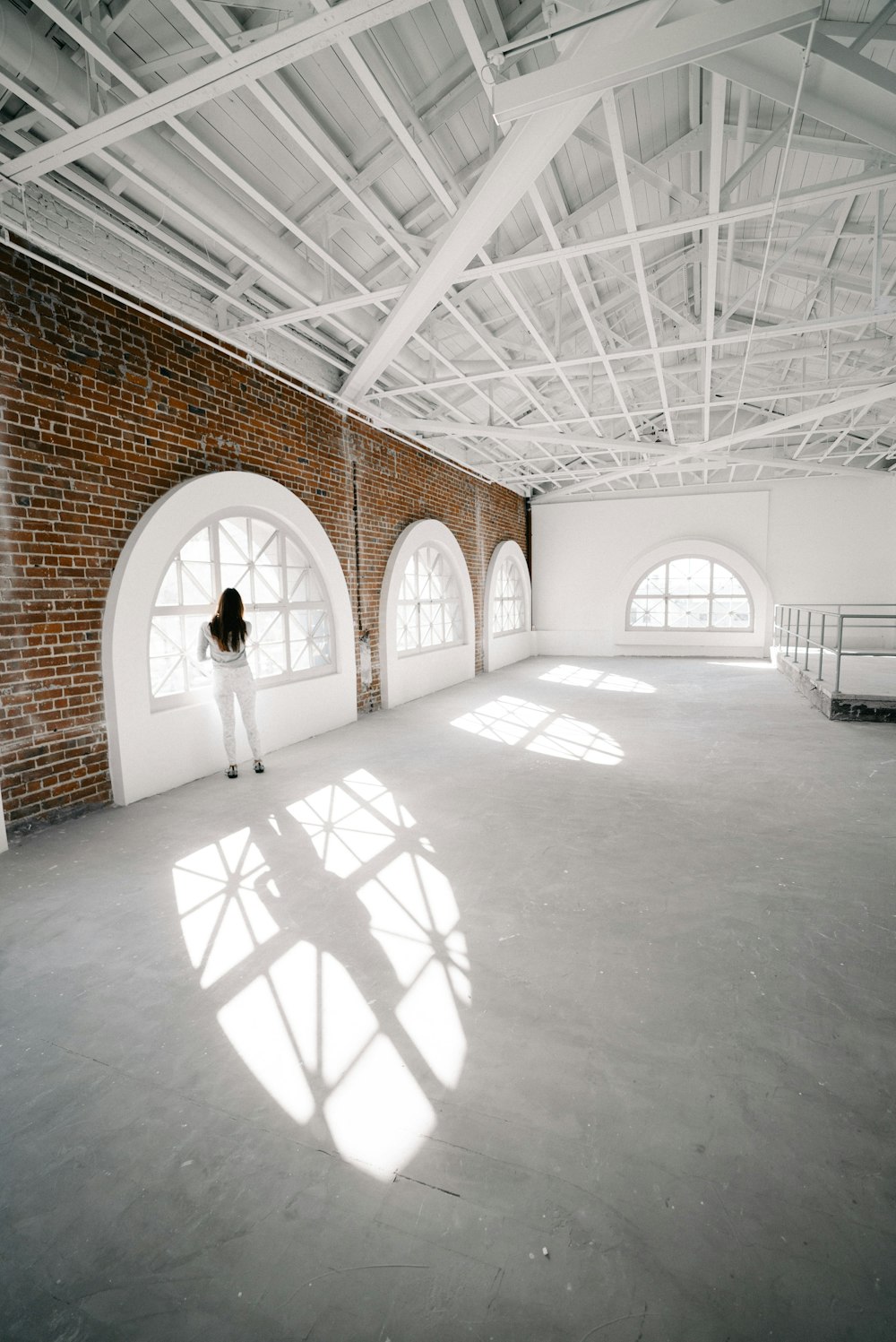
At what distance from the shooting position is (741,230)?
6.02 metres

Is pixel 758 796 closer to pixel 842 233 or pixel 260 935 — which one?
pixel 260 935

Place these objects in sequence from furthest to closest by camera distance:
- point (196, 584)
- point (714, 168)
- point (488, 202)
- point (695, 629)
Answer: point (695, 629), point (196, 584), point (714, 168), point (488, 202)

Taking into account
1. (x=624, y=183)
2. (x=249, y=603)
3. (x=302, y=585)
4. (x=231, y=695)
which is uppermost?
(x=624, y=183)

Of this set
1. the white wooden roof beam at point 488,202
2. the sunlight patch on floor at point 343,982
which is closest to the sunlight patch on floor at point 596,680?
the white wooden roof beam at point 488,202

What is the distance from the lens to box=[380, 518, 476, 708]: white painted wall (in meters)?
8.02

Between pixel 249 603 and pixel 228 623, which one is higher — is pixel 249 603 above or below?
above

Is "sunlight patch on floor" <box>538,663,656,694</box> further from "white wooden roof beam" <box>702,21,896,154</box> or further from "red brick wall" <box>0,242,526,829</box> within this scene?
"white wooden roof beam" <box>702,21,896,154</box>

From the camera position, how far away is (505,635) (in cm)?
1277

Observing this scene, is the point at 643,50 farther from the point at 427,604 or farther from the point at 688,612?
the point at 688,612

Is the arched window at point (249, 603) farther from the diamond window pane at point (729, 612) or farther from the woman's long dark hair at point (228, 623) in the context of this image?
the diamond window pane at point (729, 612)

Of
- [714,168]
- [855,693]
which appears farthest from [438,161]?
[855,693]

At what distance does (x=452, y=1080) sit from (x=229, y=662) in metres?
3.87

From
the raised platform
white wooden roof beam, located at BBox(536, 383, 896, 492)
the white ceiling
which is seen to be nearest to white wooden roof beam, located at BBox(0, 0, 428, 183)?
the white ceiling

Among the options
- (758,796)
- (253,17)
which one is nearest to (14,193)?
(253,17)
